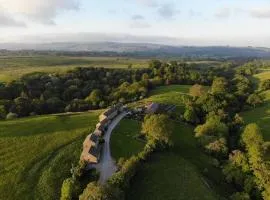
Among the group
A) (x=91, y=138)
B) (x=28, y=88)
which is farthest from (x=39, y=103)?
(x=91, y=138)

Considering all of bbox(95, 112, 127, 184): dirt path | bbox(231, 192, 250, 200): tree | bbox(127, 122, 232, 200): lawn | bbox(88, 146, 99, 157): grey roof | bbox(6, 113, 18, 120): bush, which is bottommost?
bbox(231, 192, 250, 200): tree

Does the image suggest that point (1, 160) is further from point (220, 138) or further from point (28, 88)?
point (28, 88)

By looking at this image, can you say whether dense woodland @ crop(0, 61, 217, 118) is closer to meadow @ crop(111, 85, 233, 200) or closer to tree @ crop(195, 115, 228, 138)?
meadow @ crop(111, 85, 233, 200)

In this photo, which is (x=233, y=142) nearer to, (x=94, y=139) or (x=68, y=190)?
(x=94, y=139)

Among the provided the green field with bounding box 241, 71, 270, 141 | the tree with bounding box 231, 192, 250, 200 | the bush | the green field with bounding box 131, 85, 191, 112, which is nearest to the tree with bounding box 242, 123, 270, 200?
the tree with bounding box 231, 192, 250, 200

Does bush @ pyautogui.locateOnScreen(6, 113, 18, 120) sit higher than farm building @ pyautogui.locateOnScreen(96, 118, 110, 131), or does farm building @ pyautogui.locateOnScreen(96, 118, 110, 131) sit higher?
farm building @ pyautogui.locateOnScreen(96, 118, 110, 131)

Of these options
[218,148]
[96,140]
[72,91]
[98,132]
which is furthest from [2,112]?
[218,148]
